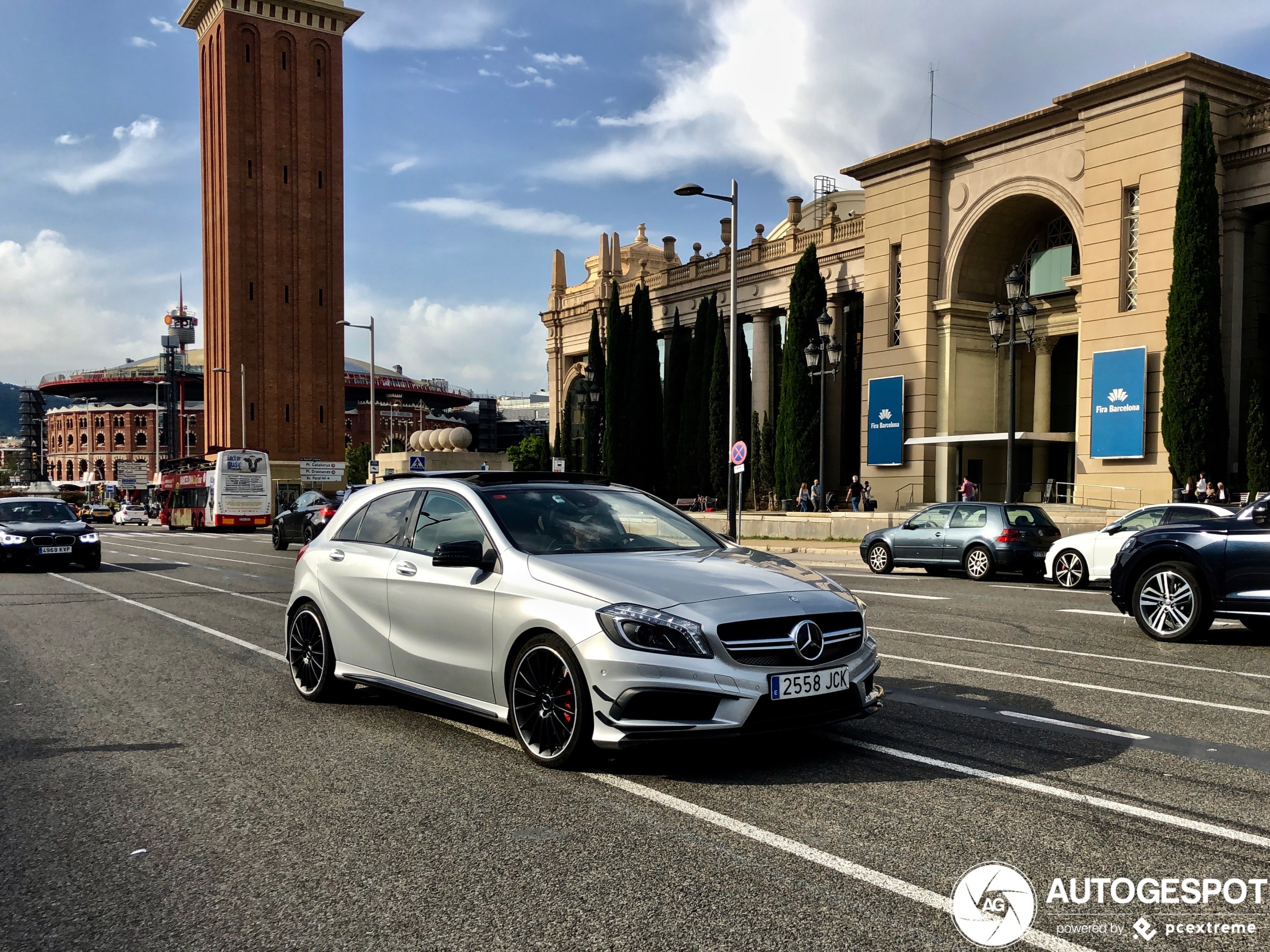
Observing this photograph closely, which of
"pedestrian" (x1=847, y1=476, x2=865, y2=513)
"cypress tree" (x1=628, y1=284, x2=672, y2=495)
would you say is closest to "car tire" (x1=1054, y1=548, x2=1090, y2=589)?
"pedestrian" (x1=847, y1=476, x2=865, y2=513)

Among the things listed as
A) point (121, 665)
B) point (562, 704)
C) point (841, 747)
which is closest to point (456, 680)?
point (562, 704)

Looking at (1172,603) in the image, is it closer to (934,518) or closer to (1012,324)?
(934,518)

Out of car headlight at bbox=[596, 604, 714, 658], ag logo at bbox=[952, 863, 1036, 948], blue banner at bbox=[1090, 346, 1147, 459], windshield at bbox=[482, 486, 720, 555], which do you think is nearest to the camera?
ag logo at bbox=[952, 863, 1036, 948]

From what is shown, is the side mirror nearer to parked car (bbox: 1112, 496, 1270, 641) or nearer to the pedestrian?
parked car (bbox: 1112, 496, 1270, 641)

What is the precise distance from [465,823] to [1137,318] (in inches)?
1230

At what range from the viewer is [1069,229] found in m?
38.1

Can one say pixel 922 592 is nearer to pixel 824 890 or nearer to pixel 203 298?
pixel 824 890

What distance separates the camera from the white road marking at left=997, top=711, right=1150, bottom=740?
6.23m

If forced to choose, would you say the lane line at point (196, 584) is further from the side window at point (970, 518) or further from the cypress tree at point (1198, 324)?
the cypress tree at point (1198, 324)

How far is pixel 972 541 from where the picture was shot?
1958 centimetres

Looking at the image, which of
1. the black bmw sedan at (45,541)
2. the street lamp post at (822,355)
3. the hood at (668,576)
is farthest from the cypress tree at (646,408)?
the hood at (668,576)

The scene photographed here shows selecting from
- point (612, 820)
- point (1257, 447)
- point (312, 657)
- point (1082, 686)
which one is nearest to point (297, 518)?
point (312, 657)

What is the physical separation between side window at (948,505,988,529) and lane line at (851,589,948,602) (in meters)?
4.18

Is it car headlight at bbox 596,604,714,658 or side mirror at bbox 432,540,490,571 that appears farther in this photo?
side mirror at bbox 432,540,490,571
